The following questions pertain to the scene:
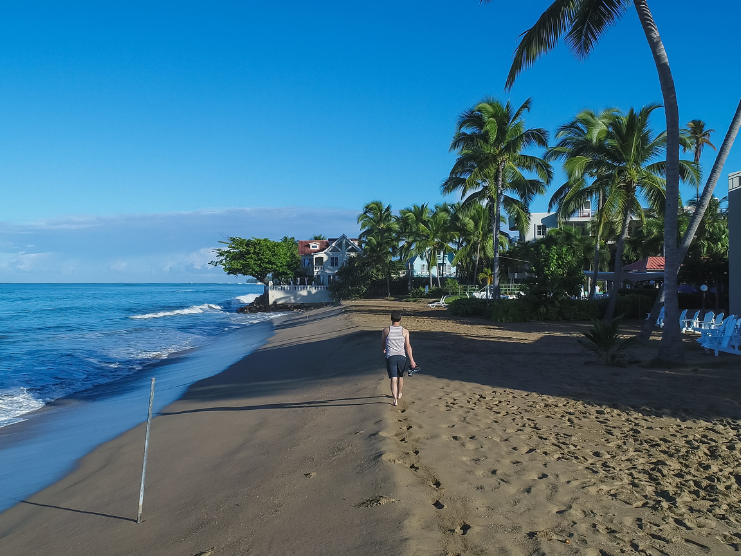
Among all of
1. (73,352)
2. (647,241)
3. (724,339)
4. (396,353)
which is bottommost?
(73,352)

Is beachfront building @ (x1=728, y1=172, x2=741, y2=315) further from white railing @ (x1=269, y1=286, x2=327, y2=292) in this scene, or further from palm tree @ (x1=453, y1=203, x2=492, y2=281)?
white railing @ (x1=269, y1=286, x2=327, y2=292)

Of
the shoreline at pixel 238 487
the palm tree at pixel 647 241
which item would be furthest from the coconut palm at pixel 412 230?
the shoreline at pixel 238 487

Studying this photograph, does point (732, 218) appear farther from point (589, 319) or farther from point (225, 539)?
point (225, 539)

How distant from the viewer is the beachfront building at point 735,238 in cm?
1567

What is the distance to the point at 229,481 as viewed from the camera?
17.8 ft

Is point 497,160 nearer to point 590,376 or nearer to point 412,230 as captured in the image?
point 590,376

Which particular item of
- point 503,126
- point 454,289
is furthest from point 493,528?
point 454,289

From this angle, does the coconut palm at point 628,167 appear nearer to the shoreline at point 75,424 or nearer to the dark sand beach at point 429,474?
the dark sand beach at point 429,474

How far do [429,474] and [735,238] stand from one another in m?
15.4

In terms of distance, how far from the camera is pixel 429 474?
4.84 metres

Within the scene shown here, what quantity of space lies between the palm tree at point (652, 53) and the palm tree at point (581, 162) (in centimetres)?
888

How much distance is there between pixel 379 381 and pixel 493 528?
5.45 m

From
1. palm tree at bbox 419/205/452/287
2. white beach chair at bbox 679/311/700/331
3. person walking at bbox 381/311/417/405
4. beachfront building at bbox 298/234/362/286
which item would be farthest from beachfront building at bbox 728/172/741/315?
beachfront building at bbox 298/234/362/286

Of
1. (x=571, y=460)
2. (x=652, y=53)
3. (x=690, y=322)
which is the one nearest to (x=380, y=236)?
(x=690, y=322)
